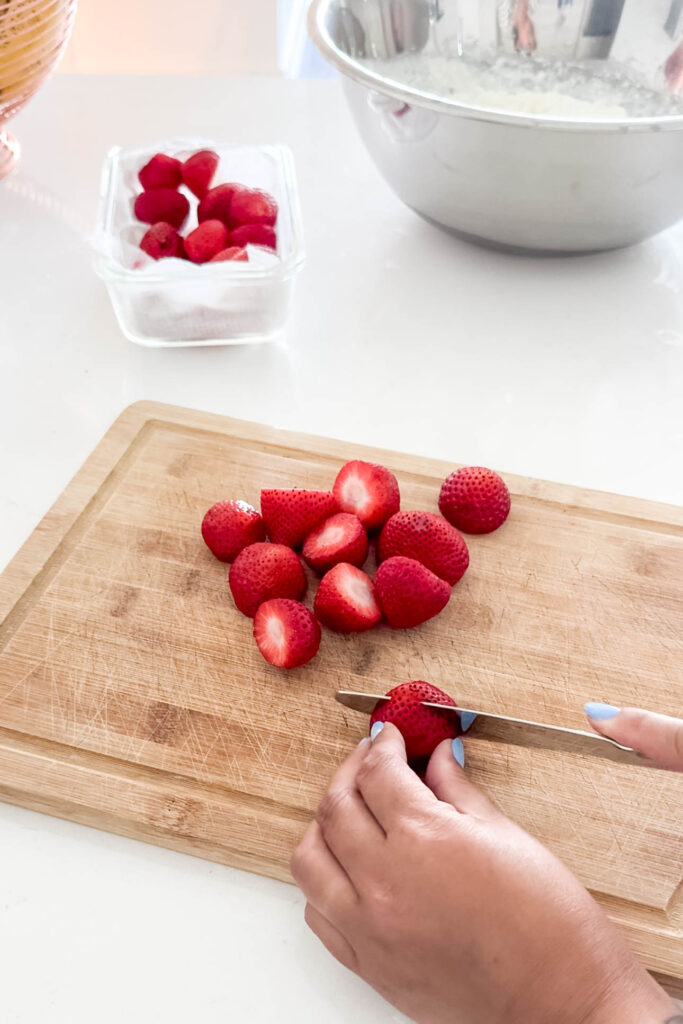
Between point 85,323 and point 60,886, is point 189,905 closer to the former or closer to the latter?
point 60,886

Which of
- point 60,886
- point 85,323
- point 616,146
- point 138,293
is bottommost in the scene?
point 60,886

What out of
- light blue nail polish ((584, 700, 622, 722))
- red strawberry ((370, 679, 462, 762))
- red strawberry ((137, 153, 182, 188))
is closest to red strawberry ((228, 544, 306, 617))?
red strawberry ((370, 679, 462, 762))

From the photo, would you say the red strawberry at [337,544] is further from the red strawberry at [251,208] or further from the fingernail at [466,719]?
the red strawberry at [251,208]

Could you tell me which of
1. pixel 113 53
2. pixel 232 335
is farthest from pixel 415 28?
pixel 113 53

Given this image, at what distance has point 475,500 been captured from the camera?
1.05 m

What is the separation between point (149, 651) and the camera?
951 millimetres

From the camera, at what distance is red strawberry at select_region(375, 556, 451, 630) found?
94 centimetres

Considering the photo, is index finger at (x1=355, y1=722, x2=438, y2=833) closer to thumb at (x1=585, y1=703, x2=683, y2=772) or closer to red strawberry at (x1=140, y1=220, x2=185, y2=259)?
thumb at (x1=585, y1=703, x2=683, y2=772)

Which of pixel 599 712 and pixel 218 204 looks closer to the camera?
pixel 599 712

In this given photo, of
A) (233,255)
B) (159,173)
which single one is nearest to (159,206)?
(159,173)

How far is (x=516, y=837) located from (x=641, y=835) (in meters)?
0.14

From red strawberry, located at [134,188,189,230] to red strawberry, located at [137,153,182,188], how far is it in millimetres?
18

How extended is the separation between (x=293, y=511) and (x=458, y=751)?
1.01ft

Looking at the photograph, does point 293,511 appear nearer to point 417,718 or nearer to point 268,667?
point 268,667
